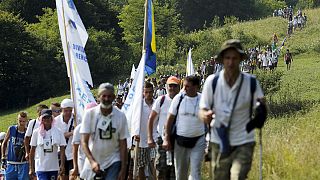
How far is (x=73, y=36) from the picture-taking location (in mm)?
12727

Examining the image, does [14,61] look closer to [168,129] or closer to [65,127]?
[65,127]

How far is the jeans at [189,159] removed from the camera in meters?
9.30

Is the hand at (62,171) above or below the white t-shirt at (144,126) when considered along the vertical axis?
below

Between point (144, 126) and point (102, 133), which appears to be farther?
point (144, 126)

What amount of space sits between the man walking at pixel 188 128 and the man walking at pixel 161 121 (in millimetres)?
758

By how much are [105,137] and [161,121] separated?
2.65 meters

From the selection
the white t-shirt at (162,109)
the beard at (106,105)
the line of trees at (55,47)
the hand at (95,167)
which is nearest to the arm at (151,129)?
the white t-shirt at (162,109)

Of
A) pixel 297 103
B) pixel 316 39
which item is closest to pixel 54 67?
pixel 316 39

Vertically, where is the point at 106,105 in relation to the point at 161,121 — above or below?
above

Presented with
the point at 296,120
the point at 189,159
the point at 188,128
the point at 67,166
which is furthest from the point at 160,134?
the point at 296,120

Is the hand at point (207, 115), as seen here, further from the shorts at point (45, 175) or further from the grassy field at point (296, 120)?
the shorts at point (45, 175)

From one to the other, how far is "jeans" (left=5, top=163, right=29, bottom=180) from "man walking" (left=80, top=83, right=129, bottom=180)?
15.3ft

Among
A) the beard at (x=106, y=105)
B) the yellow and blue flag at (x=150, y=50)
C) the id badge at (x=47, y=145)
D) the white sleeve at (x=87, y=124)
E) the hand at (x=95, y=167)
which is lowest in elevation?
the hand at (x=95, y=167)

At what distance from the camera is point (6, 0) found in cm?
6806
